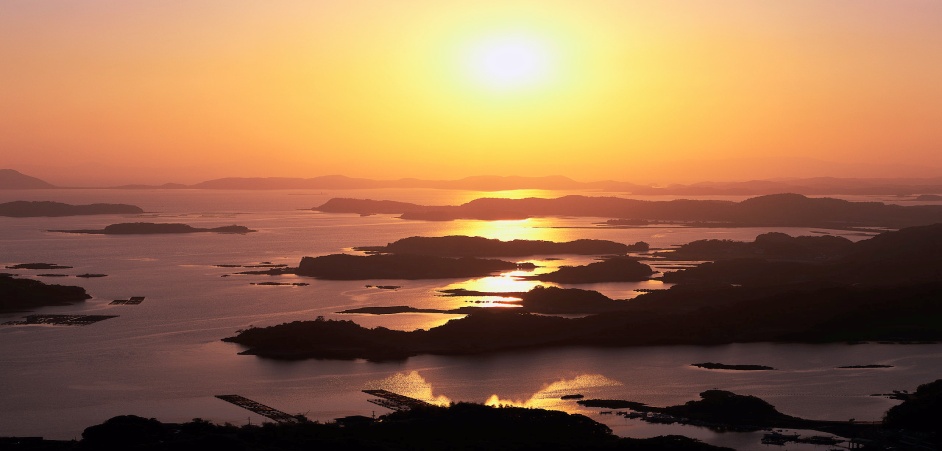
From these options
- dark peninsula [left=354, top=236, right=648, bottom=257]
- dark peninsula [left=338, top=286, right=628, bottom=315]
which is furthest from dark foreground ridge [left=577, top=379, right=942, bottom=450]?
dark peninsula [left=354, top=236, right=648, bottom=257]

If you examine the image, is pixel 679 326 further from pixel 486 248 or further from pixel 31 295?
pixel 486 248

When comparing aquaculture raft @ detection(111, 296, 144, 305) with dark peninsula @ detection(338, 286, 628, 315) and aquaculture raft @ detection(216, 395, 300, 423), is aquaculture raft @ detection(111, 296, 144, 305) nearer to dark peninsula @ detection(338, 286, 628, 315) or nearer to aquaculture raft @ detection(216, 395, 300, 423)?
dark peninsula @ detection(338, 286, 628, 315)

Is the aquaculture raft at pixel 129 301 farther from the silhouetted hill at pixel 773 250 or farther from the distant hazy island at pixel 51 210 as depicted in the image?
the distant hazy island at pixel 51 210

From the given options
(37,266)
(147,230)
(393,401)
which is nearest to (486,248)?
(37,266)

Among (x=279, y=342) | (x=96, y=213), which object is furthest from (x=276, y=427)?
(x=96, y=213)

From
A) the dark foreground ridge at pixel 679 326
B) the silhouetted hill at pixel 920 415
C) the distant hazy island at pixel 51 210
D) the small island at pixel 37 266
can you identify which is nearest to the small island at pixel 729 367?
the dark foreground ridge at pixel 679 326
